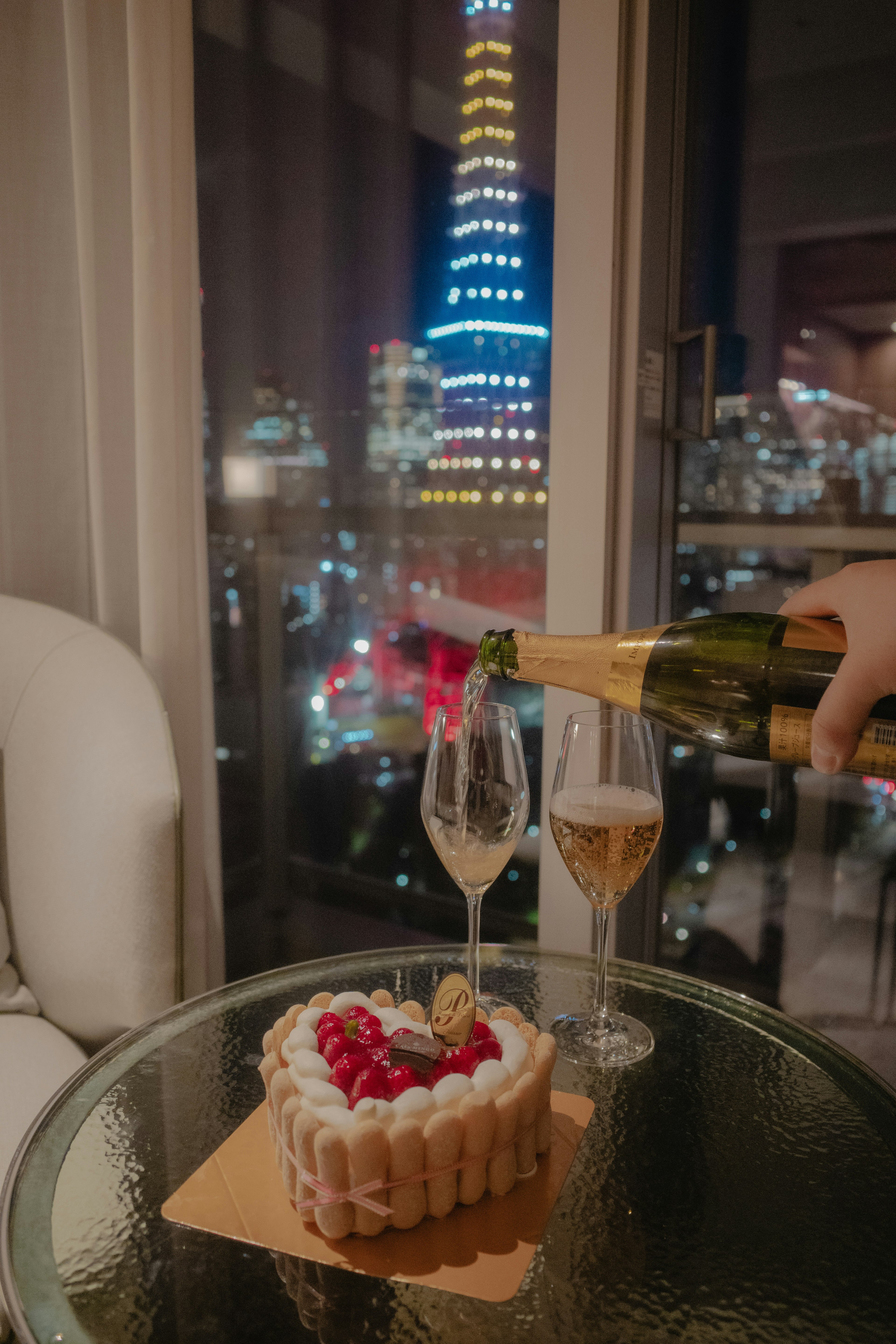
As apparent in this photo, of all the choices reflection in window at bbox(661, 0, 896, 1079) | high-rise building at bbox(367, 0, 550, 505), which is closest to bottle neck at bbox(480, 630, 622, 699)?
reflection in window at bbox(661, 0, 896, 1079)

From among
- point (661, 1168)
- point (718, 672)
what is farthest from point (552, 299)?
point (661, 1168)

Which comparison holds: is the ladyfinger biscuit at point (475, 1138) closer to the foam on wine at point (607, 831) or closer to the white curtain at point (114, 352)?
the foam on wine at point (607, 831)

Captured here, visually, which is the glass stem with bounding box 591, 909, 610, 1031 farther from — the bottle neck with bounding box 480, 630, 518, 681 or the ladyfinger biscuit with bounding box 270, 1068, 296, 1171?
the ladyfinger biscuit with bounding box 270, 1068, 296, 1171

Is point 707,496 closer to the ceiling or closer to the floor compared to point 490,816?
closer to the ceiling

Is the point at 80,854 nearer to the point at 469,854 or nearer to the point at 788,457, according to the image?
the point at 469,854

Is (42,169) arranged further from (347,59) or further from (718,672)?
(718,672)

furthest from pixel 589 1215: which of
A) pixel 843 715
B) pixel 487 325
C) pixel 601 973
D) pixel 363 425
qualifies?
pixel 363 425
